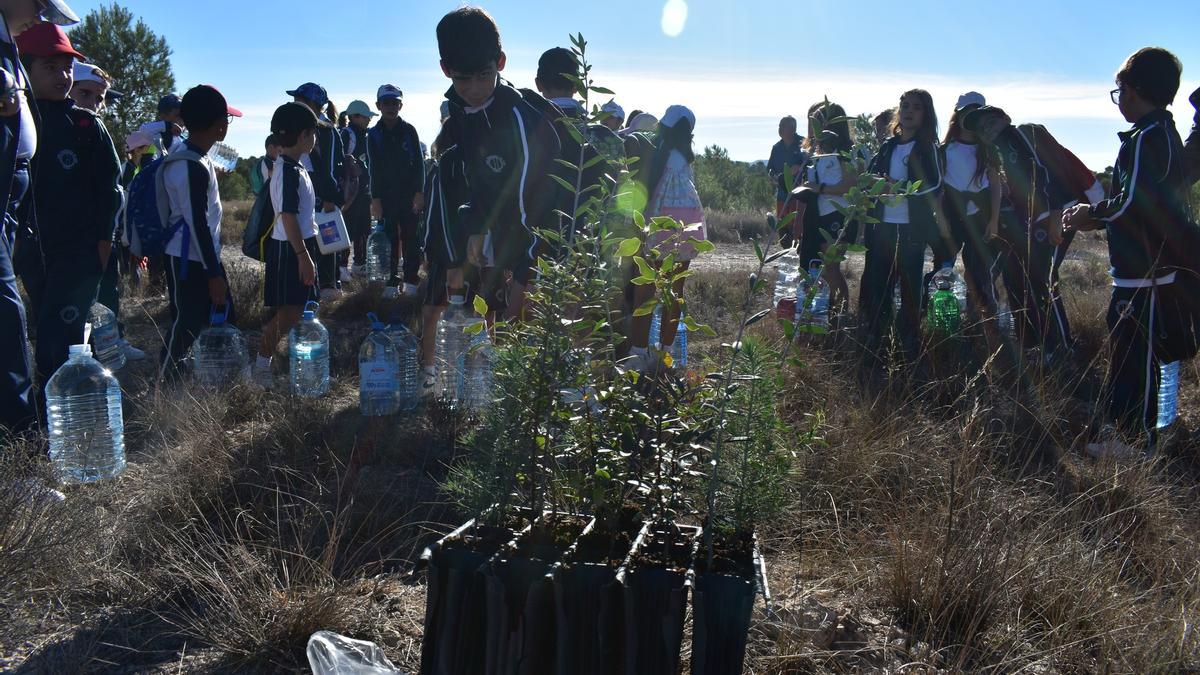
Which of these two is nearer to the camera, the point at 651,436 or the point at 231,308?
the point at 651,436

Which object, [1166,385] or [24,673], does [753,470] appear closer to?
[24,673]

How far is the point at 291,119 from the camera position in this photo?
18.3ft

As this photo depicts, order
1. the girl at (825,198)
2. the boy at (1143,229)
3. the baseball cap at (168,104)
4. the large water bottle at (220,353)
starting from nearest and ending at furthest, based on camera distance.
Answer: the boy at (1143,229)
the large water bottle at (220,353)
the girl at (825,198)
the baseball cap at (168,104)

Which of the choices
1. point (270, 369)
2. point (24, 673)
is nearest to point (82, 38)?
point (270, 369)

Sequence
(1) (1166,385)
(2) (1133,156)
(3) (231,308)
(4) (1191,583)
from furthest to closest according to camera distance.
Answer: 1. (3) (231,308)
2. (1) (1166,385)
3. (2) (1133,156)
4. (4) (1191,583)

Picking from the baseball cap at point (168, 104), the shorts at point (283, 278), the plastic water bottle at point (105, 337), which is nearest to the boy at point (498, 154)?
the shorts at point (283, 278)

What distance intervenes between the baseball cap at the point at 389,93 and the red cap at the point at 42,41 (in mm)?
4685

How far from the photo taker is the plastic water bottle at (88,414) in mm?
4020

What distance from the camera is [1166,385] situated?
494 cm

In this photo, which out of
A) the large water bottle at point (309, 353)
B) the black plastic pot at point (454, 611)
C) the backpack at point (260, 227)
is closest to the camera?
the black plastic pot at point (454, 611)

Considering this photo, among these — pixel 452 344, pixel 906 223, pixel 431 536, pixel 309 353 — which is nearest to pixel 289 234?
pixel 309 353

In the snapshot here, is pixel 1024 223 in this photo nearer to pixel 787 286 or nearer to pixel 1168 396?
pixel 1168 396

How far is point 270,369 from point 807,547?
13.0ft

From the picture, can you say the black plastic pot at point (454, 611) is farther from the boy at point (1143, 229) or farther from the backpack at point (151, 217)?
the backpack at point (151, 217)
